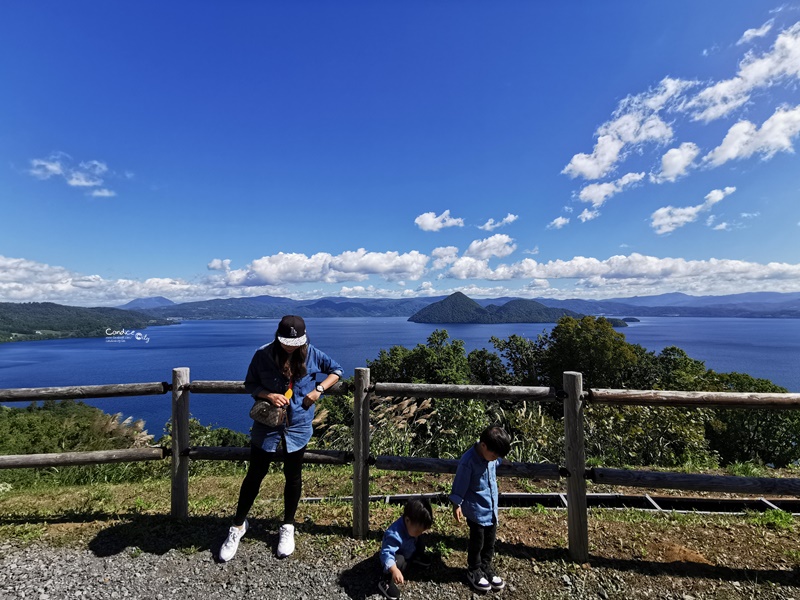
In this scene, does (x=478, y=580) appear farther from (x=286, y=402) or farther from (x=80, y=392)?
(x=80, y=392)

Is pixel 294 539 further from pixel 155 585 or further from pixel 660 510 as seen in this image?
pixel 660 510

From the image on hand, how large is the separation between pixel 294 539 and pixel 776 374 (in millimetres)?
92353

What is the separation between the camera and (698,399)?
10.9ft

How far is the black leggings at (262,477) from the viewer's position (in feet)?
11.6

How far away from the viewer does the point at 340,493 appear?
5.20 meters

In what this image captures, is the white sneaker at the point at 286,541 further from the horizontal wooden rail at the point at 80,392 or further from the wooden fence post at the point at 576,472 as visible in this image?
the wooden fence post at the point at 576,472

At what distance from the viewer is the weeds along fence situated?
3.31 metres

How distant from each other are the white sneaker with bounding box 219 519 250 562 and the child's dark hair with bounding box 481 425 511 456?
2.47 m

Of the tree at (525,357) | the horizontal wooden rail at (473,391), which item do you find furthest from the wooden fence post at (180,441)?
the tree at (525,357)

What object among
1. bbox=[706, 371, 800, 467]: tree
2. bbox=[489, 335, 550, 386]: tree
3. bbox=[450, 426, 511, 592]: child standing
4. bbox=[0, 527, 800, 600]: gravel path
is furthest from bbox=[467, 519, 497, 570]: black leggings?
bbox=[489, 335, 550, 386]: tree

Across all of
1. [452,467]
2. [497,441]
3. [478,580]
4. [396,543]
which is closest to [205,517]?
[396,543]

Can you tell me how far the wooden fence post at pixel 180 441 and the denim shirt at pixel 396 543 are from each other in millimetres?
2318

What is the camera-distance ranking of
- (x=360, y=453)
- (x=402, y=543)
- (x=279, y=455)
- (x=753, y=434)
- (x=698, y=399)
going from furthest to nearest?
(x=753, y=434), (x=360, y=453), (x=279, y=455), (x=698, y=399), (x=402, y=543)

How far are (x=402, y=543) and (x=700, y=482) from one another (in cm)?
260
